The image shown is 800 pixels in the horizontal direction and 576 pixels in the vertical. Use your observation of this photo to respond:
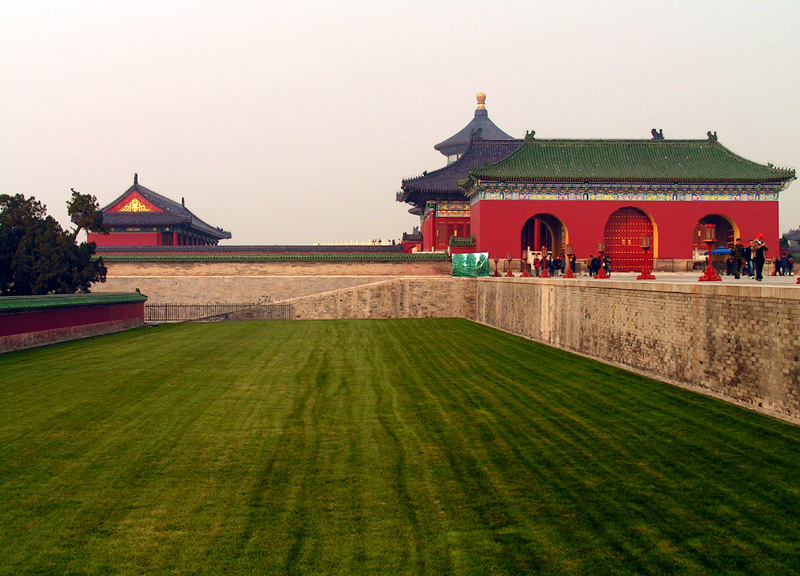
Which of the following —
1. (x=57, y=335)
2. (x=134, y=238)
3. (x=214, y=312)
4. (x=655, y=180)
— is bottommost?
(x=214, y=312)

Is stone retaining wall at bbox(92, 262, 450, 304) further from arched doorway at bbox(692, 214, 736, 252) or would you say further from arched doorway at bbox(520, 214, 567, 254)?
arched doorway at bbox(692, 214, 736, 252)

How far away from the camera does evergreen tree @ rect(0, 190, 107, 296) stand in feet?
68.5

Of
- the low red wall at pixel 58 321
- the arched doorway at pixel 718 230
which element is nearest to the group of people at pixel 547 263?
the arched doorway at pixel 718 230

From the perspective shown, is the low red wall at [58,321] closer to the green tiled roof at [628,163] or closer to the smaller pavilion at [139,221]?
the green tiled roof at [628,163]

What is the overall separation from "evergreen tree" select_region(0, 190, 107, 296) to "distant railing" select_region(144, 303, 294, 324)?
334 inches

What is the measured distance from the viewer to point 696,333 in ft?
30.1

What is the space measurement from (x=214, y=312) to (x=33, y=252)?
11.8 meters

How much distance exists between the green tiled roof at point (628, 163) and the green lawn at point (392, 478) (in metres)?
25.3

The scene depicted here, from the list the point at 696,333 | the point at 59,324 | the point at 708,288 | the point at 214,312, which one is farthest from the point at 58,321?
the point at 708,288

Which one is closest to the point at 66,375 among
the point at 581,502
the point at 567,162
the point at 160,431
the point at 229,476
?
the point at 160,431

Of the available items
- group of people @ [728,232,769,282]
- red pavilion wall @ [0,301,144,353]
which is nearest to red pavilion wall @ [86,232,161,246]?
red pavilion wall @ [0,301,144,353]

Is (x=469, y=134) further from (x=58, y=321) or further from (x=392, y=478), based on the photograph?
(x=392, y=478)

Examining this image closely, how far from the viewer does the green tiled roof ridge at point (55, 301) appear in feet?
52.1

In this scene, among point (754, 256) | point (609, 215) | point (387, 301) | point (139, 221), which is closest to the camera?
point (754, 256)
